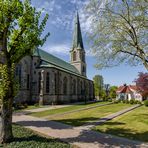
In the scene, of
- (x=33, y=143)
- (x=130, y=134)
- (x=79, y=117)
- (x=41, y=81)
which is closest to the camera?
(x=33, y=143)

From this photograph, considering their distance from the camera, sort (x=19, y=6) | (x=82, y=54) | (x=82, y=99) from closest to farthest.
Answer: (x=19, y=6), (x=82, y=99), (x=82, y=54)

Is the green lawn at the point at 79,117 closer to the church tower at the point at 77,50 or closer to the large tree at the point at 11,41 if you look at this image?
the large tree at the point at 11,41

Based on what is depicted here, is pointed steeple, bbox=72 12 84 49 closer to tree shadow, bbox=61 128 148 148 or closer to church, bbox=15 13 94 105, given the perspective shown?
church, bbox=15 13 94 105

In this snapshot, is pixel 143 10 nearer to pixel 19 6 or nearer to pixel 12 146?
pixel 19 6

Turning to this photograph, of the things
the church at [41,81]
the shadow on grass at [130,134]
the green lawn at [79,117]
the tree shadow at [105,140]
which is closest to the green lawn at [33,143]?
the tree shadow at [105,140]

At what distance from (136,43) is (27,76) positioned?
3141cm

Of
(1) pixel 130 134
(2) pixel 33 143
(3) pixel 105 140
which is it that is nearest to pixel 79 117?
(1) pixel 130 134

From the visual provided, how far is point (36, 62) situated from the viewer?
45438 mm

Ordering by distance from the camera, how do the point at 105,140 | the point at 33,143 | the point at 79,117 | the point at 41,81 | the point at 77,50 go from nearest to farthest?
the point at 33,143
the point at 105,140
the point at 79,117
the point at 41,81
the point at 77,50

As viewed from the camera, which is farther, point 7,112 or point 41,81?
point 41,81

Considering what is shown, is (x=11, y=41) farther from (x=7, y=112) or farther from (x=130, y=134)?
(x=130, y=134)

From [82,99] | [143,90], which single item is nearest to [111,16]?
[143,90]

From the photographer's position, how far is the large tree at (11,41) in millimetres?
11184

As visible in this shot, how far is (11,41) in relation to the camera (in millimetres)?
12359
